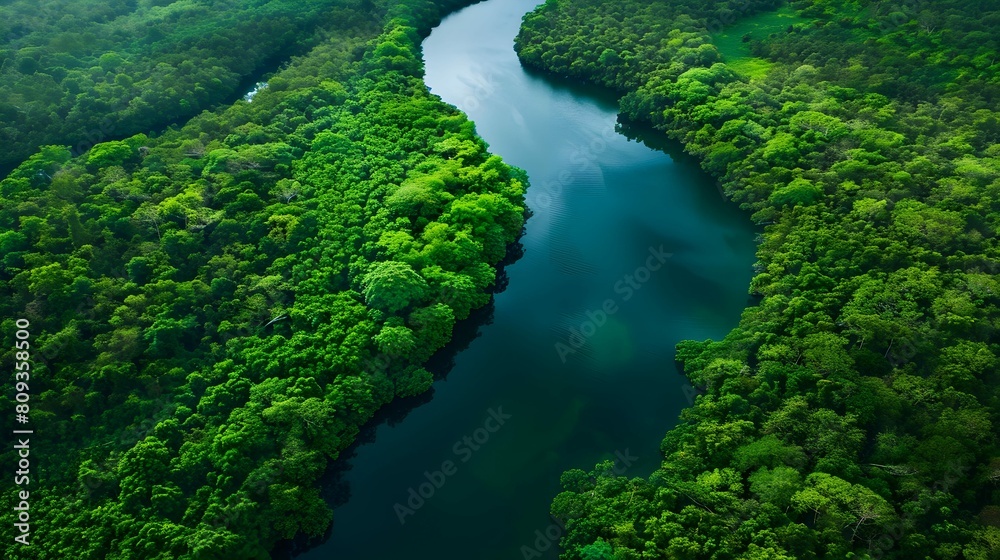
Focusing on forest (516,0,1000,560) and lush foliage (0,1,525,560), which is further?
lush foliage (0,1,525,560)

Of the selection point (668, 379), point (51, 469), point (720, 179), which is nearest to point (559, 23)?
point (720, 179)

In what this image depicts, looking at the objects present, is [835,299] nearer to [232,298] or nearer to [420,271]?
[420,271]

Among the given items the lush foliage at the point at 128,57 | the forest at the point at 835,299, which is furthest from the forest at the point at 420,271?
the lush foliage at the point at 128,57

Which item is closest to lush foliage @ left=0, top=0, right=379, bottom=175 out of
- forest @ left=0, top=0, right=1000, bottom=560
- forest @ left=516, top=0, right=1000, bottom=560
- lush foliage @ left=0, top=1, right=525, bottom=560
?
forest @ left=0, top=0, right=1000, bottom=560

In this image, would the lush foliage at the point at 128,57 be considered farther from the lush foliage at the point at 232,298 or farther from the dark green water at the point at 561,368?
the dark green water at the point at 561,368

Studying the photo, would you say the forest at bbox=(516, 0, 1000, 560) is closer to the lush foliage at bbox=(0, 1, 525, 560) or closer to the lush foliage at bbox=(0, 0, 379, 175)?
the lush foliage at bbox=(0, 1, 525, 560)

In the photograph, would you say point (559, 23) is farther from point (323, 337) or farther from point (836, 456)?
point (836, 456)
